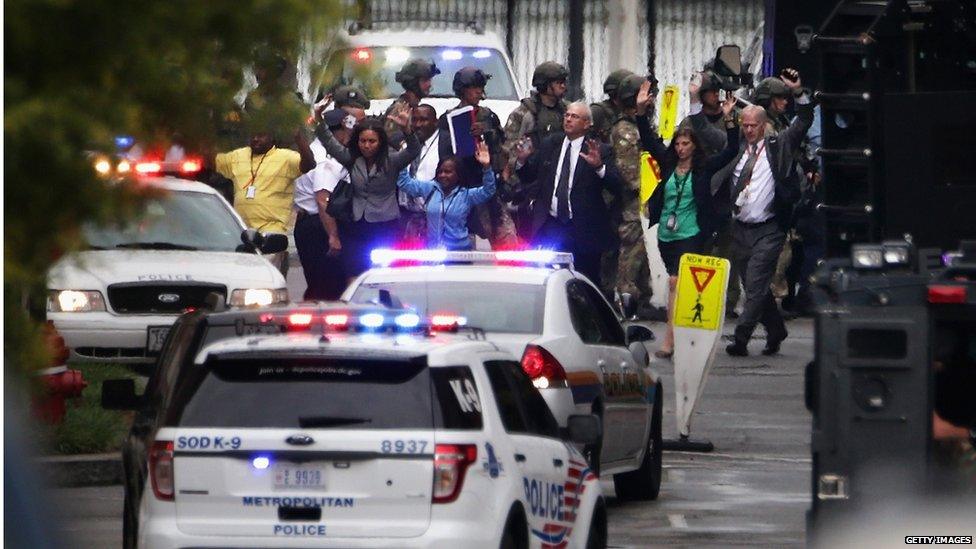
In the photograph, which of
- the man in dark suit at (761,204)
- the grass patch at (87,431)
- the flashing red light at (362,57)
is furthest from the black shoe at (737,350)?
the flashing red light at (362,57)

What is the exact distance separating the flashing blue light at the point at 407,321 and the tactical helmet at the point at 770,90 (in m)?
14.5

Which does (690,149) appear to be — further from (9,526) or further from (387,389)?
(9,526)

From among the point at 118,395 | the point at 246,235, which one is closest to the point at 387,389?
the point at 118,395

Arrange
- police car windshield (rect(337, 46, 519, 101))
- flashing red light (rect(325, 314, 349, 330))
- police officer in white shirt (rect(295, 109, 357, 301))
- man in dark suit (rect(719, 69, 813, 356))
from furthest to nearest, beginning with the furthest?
police car windshield (rect(337, 46, 519, 101)) → man in dark suit (rect(719, 69, 813, 356)) → police officer in white shirt (rect(295, 109, 357, 301)) → flashing red light (rect(325, 314, 349, 330))

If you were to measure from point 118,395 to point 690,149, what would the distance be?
973 centimetres

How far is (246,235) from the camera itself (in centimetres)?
1956

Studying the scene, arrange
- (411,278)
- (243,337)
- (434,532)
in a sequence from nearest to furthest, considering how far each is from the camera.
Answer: (434,532) → (243,337) → (411,278)

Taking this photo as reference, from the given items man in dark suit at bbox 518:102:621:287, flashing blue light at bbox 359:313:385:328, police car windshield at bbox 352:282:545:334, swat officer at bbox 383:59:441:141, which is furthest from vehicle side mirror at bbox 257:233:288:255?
flashing blue light at bbox 359:313:385:328

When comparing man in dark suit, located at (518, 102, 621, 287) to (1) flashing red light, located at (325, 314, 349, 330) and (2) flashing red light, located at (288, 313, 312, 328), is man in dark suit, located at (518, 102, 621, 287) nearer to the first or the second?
(2) flashing red light, located at (288, 313, 312, 328)

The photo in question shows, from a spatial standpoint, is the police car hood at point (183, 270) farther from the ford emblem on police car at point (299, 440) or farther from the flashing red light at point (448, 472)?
the flashing red light at point (448, 472)

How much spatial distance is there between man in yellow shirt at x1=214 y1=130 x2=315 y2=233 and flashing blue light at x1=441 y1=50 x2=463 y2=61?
16.2 feet

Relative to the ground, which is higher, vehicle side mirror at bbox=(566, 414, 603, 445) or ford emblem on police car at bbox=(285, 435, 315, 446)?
ford emblem on police car at bbox=(285, 435, 315, 446)

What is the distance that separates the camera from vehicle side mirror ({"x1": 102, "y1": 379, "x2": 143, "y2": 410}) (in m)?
11.7

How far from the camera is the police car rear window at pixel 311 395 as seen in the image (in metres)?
8.91
